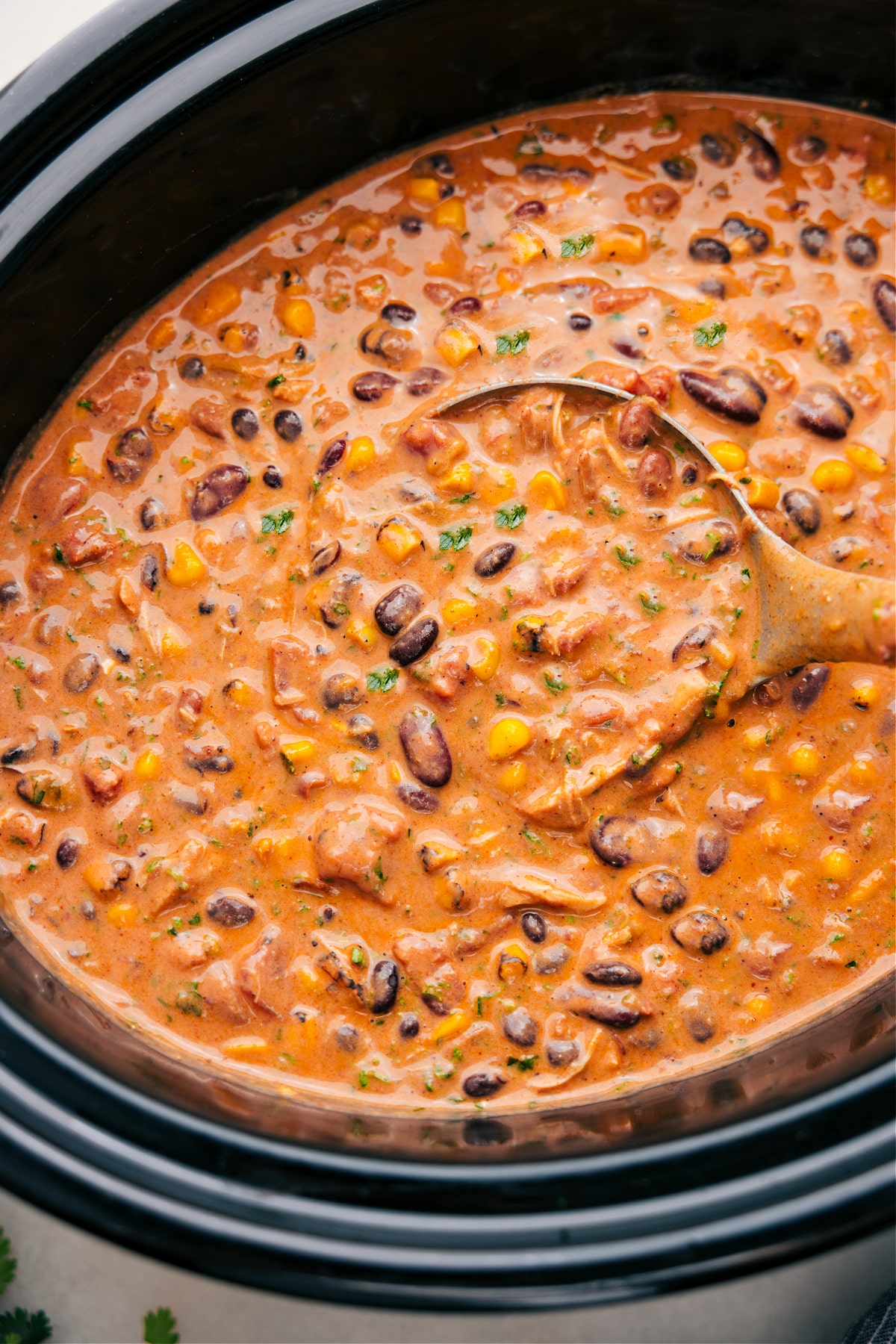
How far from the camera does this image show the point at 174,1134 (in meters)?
2.70

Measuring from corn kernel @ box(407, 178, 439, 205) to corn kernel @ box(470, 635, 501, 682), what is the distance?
1520 mm

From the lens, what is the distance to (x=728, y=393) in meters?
3.32

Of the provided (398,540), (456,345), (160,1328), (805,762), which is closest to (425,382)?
(456,345)

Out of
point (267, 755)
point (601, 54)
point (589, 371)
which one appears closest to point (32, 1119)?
point (267, 755)

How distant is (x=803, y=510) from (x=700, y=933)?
1245 mm

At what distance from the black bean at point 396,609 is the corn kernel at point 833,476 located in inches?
49.2

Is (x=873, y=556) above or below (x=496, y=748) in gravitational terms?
above

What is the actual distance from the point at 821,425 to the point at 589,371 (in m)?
0.70

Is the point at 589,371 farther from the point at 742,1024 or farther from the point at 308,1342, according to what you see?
the point at 308,1342

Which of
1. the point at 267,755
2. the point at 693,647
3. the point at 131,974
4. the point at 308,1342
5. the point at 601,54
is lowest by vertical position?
the point at 308,1342

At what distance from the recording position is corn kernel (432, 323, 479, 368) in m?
3.42

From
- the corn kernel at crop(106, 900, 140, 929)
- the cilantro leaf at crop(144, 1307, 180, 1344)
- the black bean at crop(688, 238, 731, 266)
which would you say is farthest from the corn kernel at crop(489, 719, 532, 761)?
the cilantro leaf at crop(144, 1307, 180, 1344)

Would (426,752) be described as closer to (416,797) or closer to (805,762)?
(416,797)

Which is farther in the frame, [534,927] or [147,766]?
[147,766]
